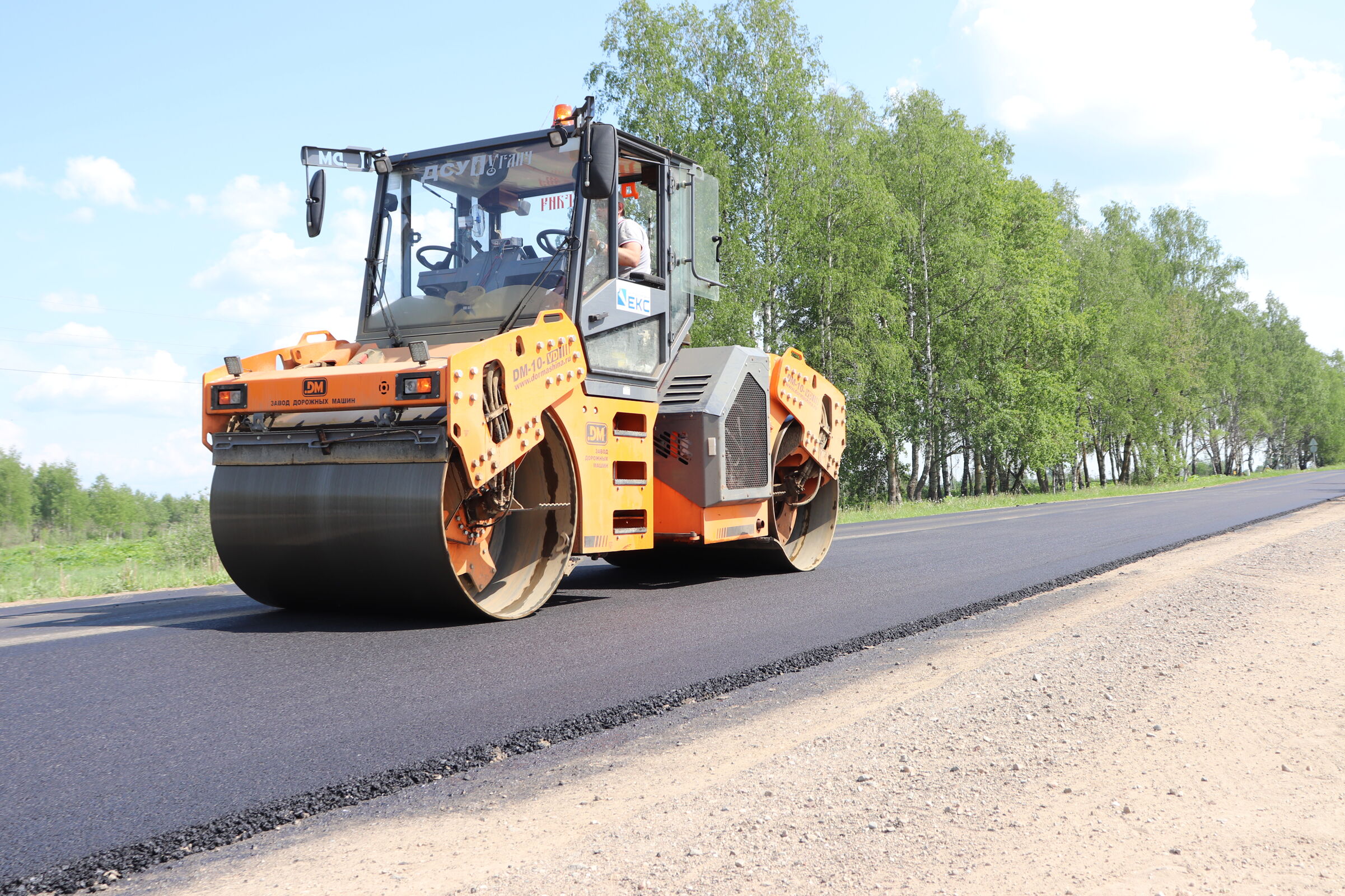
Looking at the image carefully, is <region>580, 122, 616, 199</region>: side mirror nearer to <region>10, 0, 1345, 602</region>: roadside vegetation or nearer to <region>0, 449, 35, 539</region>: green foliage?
<region>10, 0, 1345, 602</region>: roadside vegetation

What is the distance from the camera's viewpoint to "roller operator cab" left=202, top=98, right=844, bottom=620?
18.3 ft

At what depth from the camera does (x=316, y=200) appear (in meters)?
7.07

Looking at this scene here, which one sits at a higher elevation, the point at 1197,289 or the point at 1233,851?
the point at 1197,289

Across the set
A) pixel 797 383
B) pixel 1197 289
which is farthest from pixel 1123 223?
pixel 797 383

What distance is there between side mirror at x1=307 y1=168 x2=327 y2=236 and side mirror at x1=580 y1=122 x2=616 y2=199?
6.60 ft

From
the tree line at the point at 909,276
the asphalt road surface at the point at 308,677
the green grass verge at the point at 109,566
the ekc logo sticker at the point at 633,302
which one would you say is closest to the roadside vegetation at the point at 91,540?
the green grass verge at the point at 109,566

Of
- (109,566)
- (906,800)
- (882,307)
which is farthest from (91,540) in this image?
(906,800)

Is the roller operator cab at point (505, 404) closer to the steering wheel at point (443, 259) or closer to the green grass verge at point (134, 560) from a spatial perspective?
the steering wheel at point (443, 259)

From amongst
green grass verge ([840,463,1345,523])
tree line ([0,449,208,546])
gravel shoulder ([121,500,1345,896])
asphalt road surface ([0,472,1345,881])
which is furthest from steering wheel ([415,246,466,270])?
tree line ([0,449,208,546])

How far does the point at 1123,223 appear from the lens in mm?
52062

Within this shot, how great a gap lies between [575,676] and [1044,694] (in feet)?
6.75

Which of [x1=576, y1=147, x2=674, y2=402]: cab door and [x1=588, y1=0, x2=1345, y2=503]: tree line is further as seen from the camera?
[x1=588, y1=0, x2=1345, y2=503]: tree line

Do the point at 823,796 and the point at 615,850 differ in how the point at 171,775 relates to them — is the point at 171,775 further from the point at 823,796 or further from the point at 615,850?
the point at 823,796

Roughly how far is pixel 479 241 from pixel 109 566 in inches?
542
